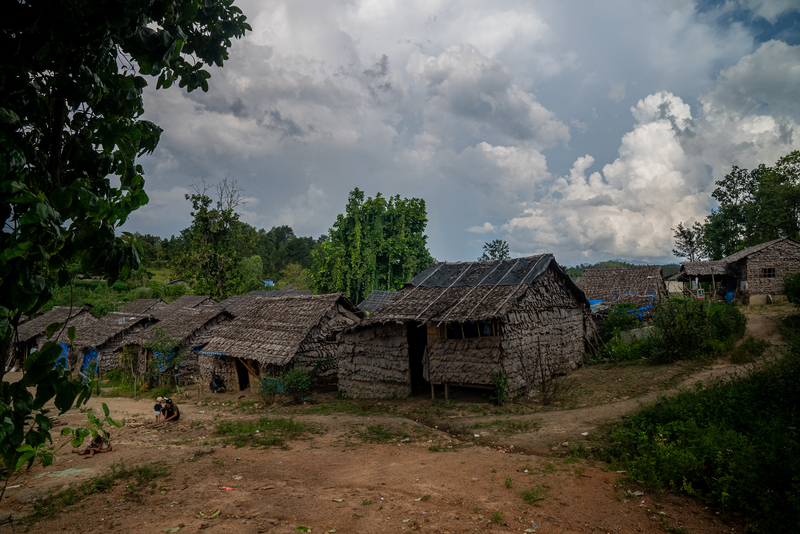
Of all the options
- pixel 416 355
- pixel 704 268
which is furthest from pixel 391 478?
pixel 704 268

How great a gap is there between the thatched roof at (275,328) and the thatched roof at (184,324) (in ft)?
11.8

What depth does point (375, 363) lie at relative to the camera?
1542 cm

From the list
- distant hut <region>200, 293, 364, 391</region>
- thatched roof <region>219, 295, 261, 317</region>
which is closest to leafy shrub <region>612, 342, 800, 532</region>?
distant hut <region>200, 293, 364, 391</region>

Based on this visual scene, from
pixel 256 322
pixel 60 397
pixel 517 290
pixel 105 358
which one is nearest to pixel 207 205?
pixel 105 358

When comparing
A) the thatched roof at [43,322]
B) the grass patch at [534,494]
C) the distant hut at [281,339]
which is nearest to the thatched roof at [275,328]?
the distant hut at [281,339]

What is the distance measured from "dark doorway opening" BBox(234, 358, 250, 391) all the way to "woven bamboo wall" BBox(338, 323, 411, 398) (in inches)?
231

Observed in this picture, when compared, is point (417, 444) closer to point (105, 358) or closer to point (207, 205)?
point (105, 358)

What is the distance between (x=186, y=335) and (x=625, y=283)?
84.3 feet

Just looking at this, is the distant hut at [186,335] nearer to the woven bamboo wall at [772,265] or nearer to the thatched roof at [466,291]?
the thatched roof at [466,291]

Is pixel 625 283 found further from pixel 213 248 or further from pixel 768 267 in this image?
pixel 213 248

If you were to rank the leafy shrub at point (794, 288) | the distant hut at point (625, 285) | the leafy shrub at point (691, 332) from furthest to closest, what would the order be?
the distant hut at point (625, 285), the leafy shrub at point (794, 288), the leafy shrub at point (691, 332)

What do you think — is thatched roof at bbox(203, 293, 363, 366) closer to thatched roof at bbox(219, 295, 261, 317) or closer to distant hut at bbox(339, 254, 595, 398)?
distant hut at bbox(339, 254, 595, 398)

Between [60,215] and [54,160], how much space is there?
607 millimetres

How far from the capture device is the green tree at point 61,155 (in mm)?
2057
